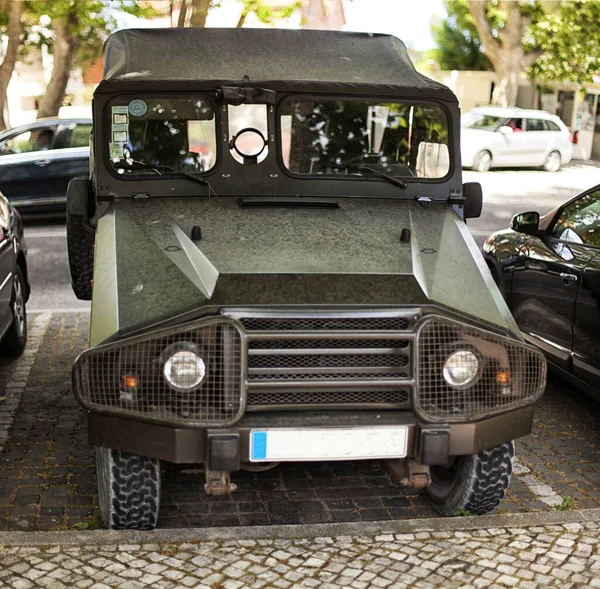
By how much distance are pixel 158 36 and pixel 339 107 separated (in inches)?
59.4

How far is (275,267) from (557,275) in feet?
Answer: 8.44

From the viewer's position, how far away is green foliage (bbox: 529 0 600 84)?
26.5 metres

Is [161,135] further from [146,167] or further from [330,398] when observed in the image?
[330,398]

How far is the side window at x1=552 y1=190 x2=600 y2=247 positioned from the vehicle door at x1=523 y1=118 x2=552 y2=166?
54.1 ft

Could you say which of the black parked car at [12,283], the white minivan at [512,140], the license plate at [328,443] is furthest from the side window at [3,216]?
the white minivan at [512,140]

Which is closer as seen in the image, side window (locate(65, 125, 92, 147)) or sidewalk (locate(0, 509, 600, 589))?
sidewalk (locate(0, 509, 600, 589))

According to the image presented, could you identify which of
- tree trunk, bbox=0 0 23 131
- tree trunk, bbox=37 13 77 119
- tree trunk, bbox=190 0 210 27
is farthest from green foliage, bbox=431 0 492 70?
tree trunk, bbox=190 0 210 27

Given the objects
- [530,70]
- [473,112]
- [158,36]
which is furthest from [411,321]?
[530,70]

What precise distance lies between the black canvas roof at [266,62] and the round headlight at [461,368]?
6.88 ft

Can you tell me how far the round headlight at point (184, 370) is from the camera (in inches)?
151

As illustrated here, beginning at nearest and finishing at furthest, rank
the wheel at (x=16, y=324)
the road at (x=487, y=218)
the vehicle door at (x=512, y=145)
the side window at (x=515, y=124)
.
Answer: the wheel at (x=16, y=324)
the road at (x=487, y=218)
the vehicle door at (x=512, y=145)
the side window at (x=515, y=124)

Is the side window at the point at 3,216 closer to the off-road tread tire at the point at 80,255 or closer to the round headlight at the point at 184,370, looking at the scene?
the off-road tread tire at the point at 80,255

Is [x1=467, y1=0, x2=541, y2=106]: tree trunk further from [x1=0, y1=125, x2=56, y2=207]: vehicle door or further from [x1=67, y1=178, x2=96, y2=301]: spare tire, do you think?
[x1=67, y1=178, x2=96, y2=301]: spare tire

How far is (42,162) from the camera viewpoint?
13023mm
